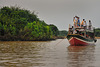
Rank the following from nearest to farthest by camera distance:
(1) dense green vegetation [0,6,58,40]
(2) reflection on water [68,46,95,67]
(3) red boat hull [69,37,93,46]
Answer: (2) reflection on water [68,46,95,67], (3) red boat hull [69,37,93,46], (1) dense green vegetation [0,6,58,40]

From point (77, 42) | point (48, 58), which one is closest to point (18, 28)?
point (77, 42)

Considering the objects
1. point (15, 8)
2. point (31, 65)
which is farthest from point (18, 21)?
point (31, 65)

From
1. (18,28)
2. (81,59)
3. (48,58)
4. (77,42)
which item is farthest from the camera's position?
(18,28)

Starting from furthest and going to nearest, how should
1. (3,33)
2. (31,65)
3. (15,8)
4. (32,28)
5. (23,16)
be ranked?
(15,8)
(23,16)
(32,28)
(3,33)
(31,65)

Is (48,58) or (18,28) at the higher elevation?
(18,28)

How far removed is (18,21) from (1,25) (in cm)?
693

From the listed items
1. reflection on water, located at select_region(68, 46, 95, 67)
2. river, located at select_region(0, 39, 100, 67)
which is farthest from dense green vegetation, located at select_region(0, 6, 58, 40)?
reflection on water, located at select_region(68, 46, 95, 67)

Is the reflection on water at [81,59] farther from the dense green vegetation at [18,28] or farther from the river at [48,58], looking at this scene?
the dense green vegetation at [18,28]

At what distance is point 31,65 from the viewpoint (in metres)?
9.71

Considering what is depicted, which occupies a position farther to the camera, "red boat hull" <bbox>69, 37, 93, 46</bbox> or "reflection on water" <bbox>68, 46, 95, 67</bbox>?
"red boat hull" <bbox>69, 37, 93, 46</bbox>

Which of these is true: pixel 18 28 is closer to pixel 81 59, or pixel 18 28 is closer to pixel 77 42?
pixel 77 42

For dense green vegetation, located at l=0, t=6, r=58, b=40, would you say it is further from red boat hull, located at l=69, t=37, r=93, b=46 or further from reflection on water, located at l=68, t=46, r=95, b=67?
reflection on water, located at l=68, t=46, r=95, b=67

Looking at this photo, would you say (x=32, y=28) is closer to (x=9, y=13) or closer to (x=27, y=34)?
(x=27, y=34)

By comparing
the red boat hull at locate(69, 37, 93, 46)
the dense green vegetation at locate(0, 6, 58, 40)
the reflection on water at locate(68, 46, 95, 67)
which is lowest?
the reflection on water at locate(68, 46, 95, 67)
